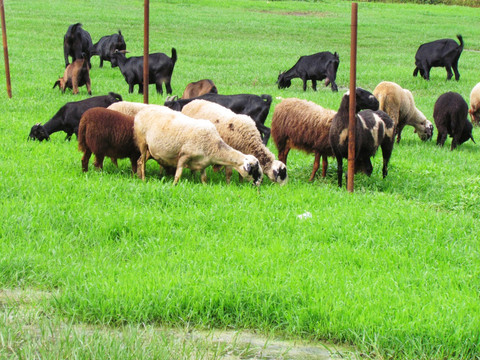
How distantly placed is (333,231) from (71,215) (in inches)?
110

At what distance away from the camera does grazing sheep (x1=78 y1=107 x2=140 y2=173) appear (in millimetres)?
8500

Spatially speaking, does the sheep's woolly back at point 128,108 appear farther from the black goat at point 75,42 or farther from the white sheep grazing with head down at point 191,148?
the black goat at point 75,42

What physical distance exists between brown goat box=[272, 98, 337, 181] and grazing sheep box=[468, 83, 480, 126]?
7428 mm

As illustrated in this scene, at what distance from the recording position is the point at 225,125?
9289 mm

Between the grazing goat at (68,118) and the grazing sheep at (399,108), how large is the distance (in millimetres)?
5395

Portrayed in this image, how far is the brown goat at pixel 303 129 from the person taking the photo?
963 centimetres

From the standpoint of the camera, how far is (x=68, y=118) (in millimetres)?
10656

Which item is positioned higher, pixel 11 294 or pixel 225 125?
pixel 225 125

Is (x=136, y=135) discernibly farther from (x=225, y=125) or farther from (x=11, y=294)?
(x=11, y=294)

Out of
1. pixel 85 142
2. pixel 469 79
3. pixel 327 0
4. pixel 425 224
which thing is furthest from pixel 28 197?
pixel 327 0

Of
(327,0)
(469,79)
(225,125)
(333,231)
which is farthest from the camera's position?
(327,0)

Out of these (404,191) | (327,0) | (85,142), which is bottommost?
(404,191)

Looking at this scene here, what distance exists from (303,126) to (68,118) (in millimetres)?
3971

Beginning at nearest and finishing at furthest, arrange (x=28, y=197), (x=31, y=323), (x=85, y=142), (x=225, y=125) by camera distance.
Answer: (x=31, y=323) → (x=28, y=197) → (x=85, y=142) → (x=225, y=125)
